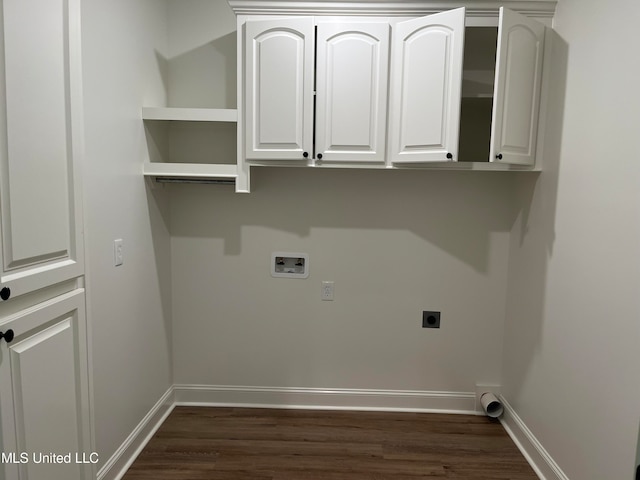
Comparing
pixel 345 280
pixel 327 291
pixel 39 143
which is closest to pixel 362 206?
pixel 345 280

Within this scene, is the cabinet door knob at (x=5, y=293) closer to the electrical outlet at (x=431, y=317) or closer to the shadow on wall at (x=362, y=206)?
the shadow on wall at (x=362, y=206)

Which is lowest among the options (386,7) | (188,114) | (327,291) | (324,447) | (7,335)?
(324,447)

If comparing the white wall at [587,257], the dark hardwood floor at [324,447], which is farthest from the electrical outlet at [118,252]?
the white wall at [587,257]

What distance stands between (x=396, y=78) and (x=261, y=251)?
130 centimetres

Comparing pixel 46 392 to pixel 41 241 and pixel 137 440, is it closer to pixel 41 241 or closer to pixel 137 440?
pixel 41 241

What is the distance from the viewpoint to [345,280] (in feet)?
8.65

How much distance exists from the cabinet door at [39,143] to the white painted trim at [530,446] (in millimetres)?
2288

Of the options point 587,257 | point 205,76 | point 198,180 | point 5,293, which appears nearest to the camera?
point 5,293

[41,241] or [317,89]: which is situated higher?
[317,89]

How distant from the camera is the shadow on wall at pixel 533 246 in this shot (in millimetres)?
2051

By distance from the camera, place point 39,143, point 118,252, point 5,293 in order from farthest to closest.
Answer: point 118,252
point 39,143
point 5,293

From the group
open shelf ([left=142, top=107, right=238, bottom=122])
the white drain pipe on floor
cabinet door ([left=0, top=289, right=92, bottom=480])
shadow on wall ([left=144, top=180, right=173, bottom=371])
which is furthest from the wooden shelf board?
the white drain pipe on floor

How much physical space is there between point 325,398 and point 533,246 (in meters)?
1.60

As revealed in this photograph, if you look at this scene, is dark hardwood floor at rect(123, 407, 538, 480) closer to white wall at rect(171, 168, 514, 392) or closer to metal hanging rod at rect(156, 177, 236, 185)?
white wall at rect(171, 168, 514, 392)
